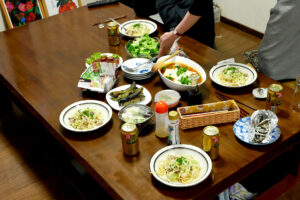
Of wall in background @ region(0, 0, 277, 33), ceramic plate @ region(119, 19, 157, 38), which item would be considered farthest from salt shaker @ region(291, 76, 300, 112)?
wall in background @ region(0, 0, 277, 33)

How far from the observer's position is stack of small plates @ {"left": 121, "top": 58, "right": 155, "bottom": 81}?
7.55 feet

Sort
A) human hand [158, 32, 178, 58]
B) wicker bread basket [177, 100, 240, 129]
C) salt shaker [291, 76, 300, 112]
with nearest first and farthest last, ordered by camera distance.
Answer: wicker bread basket [177, 100, 240, 129]
salt shaker [291, 76, 300, 112]
human hand [158, 32, 178, 58]

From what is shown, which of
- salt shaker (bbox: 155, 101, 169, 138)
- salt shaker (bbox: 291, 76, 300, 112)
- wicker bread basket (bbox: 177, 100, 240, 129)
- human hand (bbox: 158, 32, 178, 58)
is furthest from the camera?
human hand (bbox: 158, 32, 178, 58)

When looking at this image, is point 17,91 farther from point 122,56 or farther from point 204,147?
point 204,147

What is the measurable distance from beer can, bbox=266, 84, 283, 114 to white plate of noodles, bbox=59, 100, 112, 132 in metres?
0.83

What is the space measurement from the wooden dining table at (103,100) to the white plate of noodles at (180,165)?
1.4 inches

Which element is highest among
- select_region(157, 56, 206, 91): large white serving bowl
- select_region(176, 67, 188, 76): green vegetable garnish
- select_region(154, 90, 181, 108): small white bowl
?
select_region(176, 67, 188, 76): green vegetable garnish

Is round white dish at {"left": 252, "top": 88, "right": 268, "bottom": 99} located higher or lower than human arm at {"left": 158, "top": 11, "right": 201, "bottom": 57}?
lower

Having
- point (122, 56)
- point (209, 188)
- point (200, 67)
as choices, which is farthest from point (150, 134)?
point (122, 56)

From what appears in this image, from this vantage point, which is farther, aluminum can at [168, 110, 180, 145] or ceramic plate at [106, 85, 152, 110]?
ceramic plate at [106, 85, 152, 110]

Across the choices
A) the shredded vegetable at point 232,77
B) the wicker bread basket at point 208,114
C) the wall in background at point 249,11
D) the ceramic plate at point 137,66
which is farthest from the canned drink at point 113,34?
the wall in background at point 249,11

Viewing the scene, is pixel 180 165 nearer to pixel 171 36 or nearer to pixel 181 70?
pixel 181 70

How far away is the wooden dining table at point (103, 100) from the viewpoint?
65.8 inches

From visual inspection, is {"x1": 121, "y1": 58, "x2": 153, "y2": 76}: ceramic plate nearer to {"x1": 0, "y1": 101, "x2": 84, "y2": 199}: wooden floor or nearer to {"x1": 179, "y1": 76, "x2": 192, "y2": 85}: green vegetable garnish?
{"x1": 179, "y1": 76, "x2": 192, "y2": 85}: green vegetable garnish
